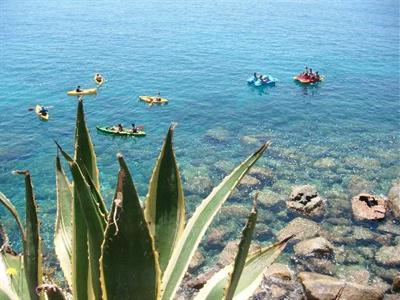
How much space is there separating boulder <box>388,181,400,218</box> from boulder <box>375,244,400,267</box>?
9.37 ft

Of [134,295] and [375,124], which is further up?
[134,295]

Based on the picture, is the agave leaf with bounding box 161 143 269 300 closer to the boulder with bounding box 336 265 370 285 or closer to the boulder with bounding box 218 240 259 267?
the boulder with bounding box 218 240 259 267

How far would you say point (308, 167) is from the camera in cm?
2502

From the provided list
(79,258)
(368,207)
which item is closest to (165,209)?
(79,258)

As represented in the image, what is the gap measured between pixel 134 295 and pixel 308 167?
2362 cm

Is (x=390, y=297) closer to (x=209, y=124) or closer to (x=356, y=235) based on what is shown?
(x=356, y=235)

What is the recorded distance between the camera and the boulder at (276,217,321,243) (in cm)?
1788

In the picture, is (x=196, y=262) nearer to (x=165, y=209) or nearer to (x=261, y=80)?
(x=165, y=209)

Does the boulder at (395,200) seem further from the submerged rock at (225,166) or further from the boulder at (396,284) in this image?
the submerged rock at (225,166)

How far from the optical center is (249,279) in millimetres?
2949

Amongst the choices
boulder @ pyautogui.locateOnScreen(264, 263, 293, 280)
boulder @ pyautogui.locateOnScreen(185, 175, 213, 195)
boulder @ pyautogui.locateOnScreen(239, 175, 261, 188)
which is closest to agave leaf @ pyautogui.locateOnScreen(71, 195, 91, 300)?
boulder @ pyautogui.locateOnScreen(264, 263, 293, 280)

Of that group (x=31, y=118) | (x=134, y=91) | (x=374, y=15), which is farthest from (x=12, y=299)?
(x=374, y=15)

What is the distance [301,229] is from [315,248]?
6.27 ft

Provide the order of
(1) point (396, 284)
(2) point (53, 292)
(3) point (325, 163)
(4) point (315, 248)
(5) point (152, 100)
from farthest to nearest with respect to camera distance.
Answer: (5) point (152, 100), (3) point (325, 163), (4) point (315, 248), (1) point (396, 284), (2) point (53, 292)
